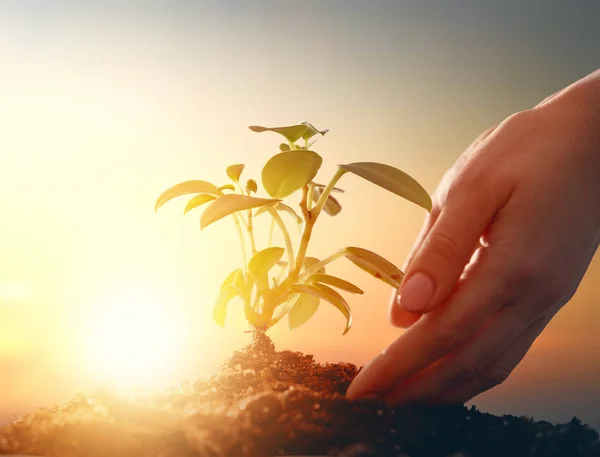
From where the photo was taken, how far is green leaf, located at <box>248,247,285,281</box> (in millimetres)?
1016

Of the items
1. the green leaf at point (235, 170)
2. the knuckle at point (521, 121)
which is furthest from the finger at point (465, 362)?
the green leaf at point (235, 170)

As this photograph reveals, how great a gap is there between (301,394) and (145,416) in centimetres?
23

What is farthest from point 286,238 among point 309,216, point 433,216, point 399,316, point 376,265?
point 433,216

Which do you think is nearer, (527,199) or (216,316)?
(527,199)

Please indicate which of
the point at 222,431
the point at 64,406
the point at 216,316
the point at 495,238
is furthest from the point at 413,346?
the point at 64,406

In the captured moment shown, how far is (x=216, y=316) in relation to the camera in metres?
1.21

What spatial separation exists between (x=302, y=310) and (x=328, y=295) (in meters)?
0.22

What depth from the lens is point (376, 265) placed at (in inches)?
41.0

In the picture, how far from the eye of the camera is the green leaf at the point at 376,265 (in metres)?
1.03

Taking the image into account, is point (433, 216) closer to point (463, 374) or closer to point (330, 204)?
point (330, 204)

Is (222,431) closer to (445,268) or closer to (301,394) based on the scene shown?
(301,394)

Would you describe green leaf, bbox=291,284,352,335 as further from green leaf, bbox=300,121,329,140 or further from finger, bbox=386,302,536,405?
green leaf, bbox=300,121,329,140

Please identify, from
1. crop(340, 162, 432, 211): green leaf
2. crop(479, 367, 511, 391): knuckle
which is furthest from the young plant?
crop(479, 367, 511, 391): knuckle

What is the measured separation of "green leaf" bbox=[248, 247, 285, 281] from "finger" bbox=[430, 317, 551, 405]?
1.35 ft
